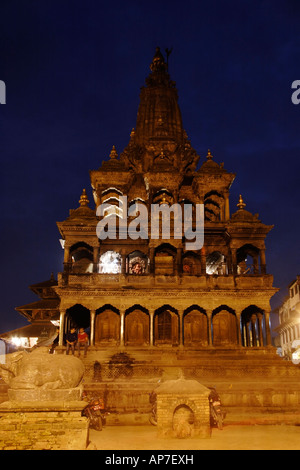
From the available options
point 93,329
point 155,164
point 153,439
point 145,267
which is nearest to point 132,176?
point 155,164

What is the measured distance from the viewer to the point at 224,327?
30172mm

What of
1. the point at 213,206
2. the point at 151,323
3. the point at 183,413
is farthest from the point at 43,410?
the point at 213,206

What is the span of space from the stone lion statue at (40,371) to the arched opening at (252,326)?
2429 centimetres

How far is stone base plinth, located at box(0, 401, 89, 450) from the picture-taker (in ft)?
27.7

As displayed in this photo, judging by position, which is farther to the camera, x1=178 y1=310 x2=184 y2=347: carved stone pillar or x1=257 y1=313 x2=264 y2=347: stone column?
x1=257 y1=313 x2=264 y2=347: stone column

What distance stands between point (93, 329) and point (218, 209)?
1588 cm

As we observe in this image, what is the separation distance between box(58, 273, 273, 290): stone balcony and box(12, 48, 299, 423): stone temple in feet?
0.24

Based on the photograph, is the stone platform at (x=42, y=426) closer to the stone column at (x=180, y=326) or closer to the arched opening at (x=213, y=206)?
the stone column at (x=180, y=326)

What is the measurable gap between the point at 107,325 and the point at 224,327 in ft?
28.9

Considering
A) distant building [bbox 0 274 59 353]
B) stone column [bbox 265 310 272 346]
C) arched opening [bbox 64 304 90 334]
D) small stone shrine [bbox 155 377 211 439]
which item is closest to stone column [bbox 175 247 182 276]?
stone column [bbox 265 310 272 346]

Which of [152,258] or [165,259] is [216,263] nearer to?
[165,259]

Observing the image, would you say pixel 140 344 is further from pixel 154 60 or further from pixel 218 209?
pixel 154 60

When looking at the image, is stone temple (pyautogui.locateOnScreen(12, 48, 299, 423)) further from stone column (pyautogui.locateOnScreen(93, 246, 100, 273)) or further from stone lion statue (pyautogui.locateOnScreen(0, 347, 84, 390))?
stone lion statue (pyautogui.locateOnScreen(0, 347, 84, 390))

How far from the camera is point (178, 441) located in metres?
11.4
